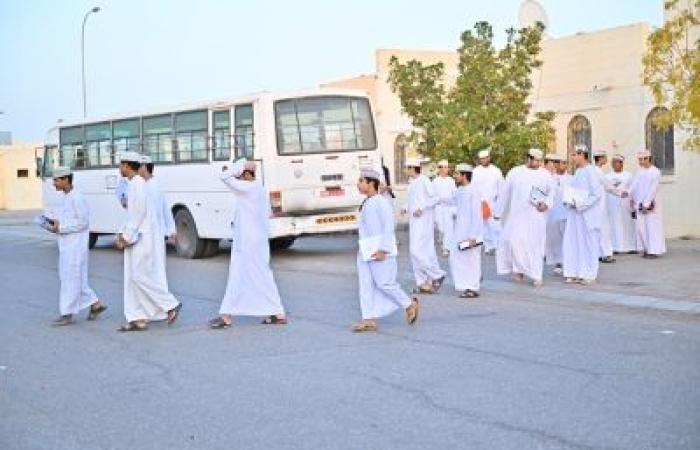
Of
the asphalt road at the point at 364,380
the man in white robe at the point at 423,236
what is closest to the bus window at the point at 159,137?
the man in white robe at the point at 423,236

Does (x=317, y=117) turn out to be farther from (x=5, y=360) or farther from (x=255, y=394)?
(x=255, y=394)

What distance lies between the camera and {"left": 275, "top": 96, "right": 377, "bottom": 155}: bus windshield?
17.0 metres

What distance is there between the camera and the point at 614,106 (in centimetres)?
1989

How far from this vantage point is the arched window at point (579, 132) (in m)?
20.7

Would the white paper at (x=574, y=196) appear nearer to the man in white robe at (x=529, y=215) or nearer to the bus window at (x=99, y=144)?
the man in white robe at (x=529, y=215)

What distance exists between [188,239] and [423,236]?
7204mm

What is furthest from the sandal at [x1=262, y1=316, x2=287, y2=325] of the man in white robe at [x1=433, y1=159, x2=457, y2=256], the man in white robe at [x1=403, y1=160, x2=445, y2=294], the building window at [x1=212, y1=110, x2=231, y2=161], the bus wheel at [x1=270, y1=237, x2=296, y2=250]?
the bus wheel at [x1=270, y1=237, x2=296, y2=250]

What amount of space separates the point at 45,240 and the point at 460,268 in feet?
59.5

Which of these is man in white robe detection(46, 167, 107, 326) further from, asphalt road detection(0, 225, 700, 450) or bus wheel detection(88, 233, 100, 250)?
bus wheel detection(88, 233, 100, 250)

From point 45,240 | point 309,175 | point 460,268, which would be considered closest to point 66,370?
point 460,268

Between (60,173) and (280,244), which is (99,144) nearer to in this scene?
(280,244)

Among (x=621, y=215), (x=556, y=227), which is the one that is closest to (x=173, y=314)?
(x=556, y=227)

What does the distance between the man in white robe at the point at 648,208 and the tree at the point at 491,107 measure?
3.14m

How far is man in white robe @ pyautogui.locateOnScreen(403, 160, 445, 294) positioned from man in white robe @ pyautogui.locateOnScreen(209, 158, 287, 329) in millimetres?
2845
